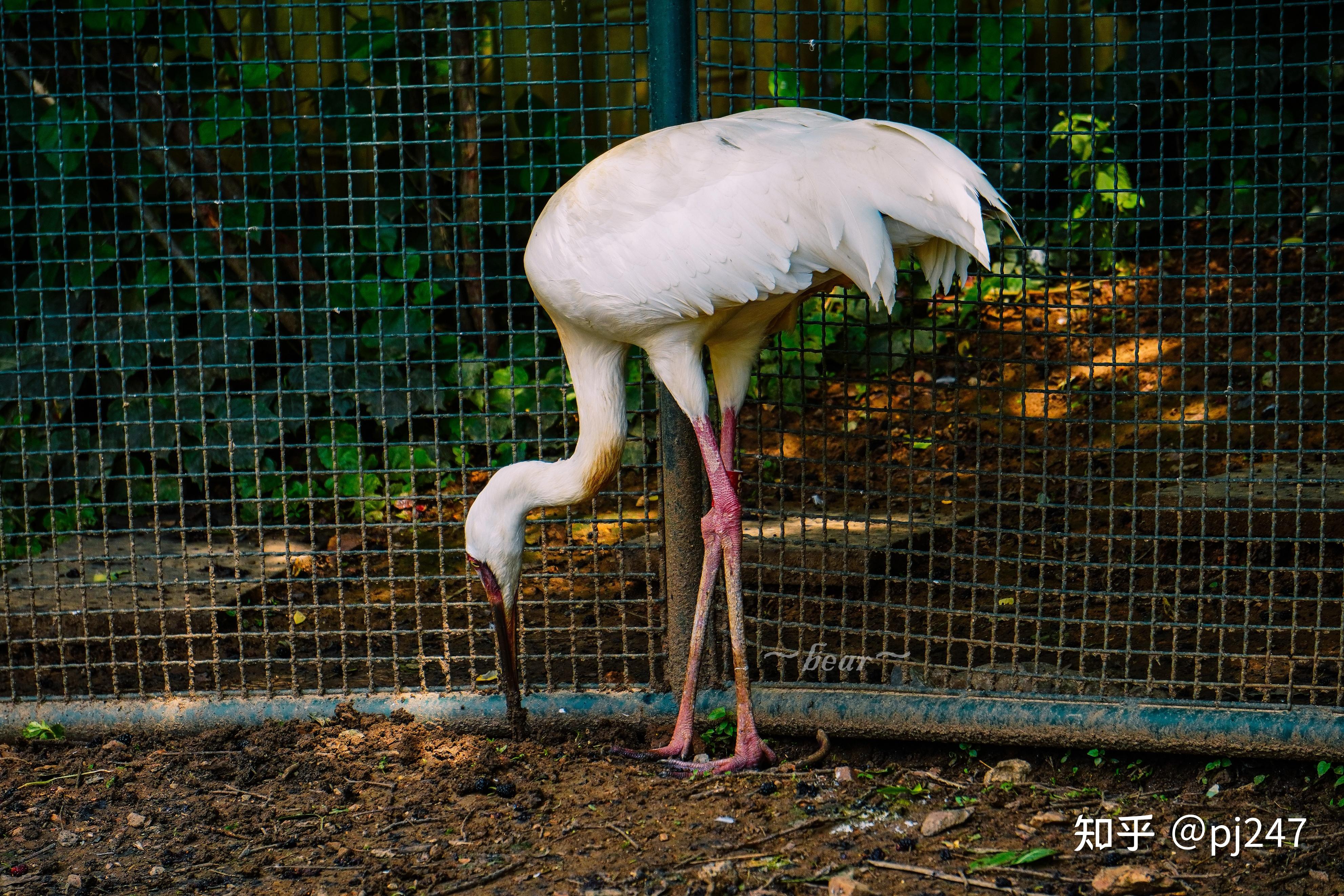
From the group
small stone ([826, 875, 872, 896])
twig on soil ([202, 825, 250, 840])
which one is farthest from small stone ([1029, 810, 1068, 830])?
twig on soil ([202, 825, 250, 840])

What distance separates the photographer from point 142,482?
6277 millimetres

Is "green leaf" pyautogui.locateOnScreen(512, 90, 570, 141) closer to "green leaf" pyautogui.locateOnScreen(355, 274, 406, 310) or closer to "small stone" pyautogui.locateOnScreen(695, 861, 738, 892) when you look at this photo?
"green leaf" pyautogui.locateOnScreen(355, 274, 406, 310)

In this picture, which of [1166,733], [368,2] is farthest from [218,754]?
[1166,733]

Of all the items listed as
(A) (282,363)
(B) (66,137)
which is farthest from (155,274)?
(A) (282,363)

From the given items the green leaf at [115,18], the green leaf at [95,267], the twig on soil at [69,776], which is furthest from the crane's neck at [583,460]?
the green leaf at [95,267]

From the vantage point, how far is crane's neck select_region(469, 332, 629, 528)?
4.07 m

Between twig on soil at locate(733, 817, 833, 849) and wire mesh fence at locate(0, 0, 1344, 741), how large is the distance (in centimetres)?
69

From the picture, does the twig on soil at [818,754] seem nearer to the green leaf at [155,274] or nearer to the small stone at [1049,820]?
the small stone at [1049,820]

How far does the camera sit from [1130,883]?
3.17m

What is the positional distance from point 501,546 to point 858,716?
4.23ft

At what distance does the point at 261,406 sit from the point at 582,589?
1684 millimetres

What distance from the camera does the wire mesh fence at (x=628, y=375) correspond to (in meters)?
4.08

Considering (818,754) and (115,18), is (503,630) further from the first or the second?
(115,18)

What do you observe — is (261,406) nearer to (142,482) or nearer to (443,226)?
(142,482)
